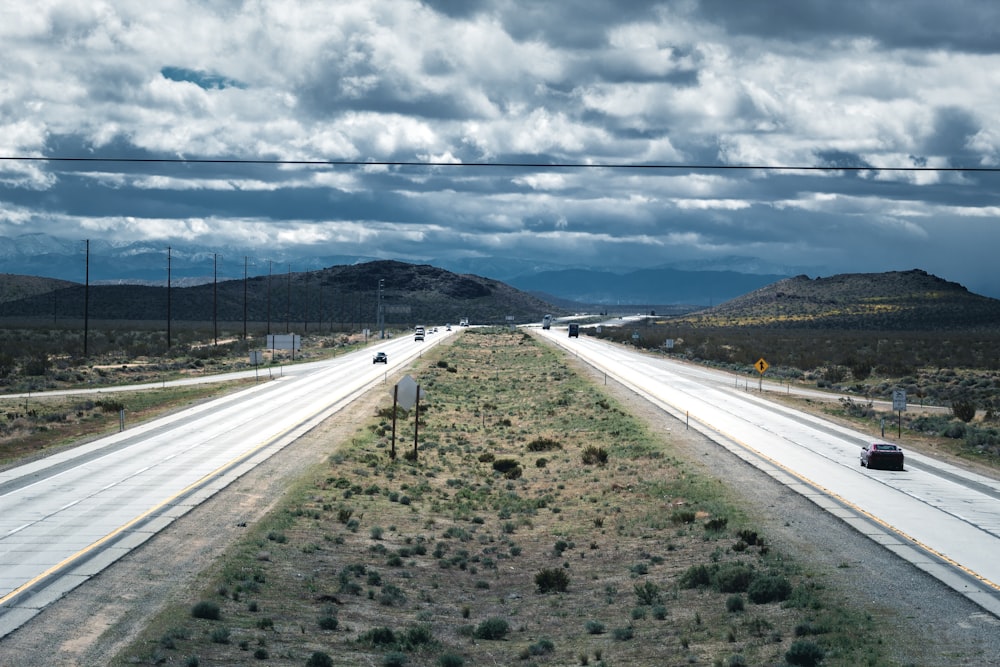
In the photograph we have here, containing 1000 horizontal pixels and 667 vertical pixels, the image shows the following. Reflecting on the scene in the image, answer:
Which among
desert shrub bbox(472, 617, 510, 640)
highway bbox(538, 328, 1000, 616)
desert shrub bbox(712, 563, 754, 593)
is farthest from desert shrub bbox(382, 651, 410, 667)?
highway bbox(538, 328, 1000, 616)

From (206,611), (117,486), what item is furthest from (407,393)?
(206,611)

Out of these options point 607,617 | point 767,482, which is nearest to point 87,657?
point 607,617

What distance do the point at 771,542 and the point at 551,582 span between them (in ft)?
18.2

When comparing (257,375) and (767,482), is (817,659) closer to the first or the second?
(767,482)

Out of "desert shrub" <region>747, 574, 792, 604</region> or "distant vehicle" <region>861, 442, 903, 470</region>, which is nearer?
"desert shrub" <region>747, 574, 792, 604</region>

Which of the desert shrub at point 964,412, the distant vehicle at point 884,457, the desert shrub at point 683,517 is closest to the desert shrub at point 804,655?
the desert shrub at point 683,517

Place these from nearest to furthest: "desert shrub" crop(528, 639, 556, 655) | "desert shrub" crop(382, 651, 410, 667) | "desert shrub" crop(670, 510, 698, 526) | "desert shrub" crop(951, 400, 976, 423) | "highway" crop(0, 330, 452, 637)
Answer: "desert shrub" crop(382, 651, 410, 667)
"desert shrub" crop(528, 639, 556, 655)
"highway" crop(0, 330, 452, 637)
"desert shrub" crop(670, 510, 698, 526)
"desert shrub" crop(951, 400, 976, 423)

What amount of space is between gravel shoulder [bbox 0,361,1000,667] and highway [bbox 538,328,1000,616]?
84 cm

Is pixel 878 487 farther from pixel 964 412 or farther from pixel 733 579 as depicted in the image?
pixel 964 412

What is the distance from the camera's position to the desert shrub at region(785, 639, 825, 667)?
15.9 meters

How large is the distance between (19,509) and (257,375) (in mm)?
56055

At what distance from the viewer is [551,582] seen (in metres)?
23.4

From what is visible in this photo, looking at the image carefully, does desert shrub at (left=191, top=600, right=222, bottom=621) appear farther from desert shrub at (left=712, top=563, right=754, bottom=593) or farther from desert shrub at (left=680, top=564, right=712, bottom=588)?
desert shrub at (left=712, top=563, right=754, bottom=593)

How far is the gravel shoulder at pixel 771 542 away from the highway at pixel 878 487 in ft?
2.76
